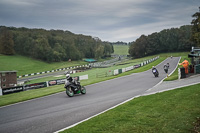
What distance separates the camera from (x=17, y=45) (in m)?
94.3

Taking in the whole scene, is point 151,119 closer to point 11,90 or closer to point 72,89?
point 72,89

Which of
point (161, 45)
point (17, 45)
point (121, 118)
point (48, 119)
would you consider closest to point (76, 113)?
point (48, 119)

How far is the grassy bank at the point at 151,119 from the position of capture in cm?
615

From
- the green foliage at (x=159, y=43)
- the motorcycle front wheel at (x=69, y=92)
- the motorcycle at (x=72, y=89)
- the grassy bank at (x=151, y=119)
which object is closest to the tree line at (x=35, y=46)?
the green foliage at (x=159, y=43)

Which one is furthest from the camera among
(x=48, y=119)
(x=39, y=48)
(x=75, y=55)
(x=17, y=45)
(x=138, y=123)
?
(x=75, y=55)

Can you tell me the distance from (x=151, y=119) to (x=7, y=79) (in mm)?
35402

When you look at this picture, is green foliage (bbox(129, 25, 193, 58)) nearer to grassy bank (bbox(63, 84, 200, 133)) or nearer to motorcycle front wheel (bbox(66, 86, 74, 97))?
motorcycle front wheel (bbox(66, 86, 74, 97))

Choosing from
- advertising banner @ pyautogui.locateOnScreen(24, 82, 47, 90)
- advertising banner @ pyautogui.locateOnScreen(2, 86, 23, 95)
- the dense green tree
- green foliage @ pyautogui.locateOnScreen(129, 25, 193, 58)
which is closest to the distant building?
advertising banner @ pyautogui.locateOnScreen(24, 82, 47, 90)

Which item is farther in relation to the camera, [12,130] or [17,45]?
[17,45]

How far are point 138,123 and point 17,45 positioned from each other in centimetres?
9922

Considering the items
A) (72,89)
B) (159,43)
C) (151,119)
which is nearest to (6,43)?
(72,89)

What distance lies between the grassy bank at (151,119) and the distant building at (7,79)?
107 feet

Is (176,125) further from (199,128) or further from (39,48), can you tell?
(39,48)

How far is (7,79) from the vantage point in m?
35.9
